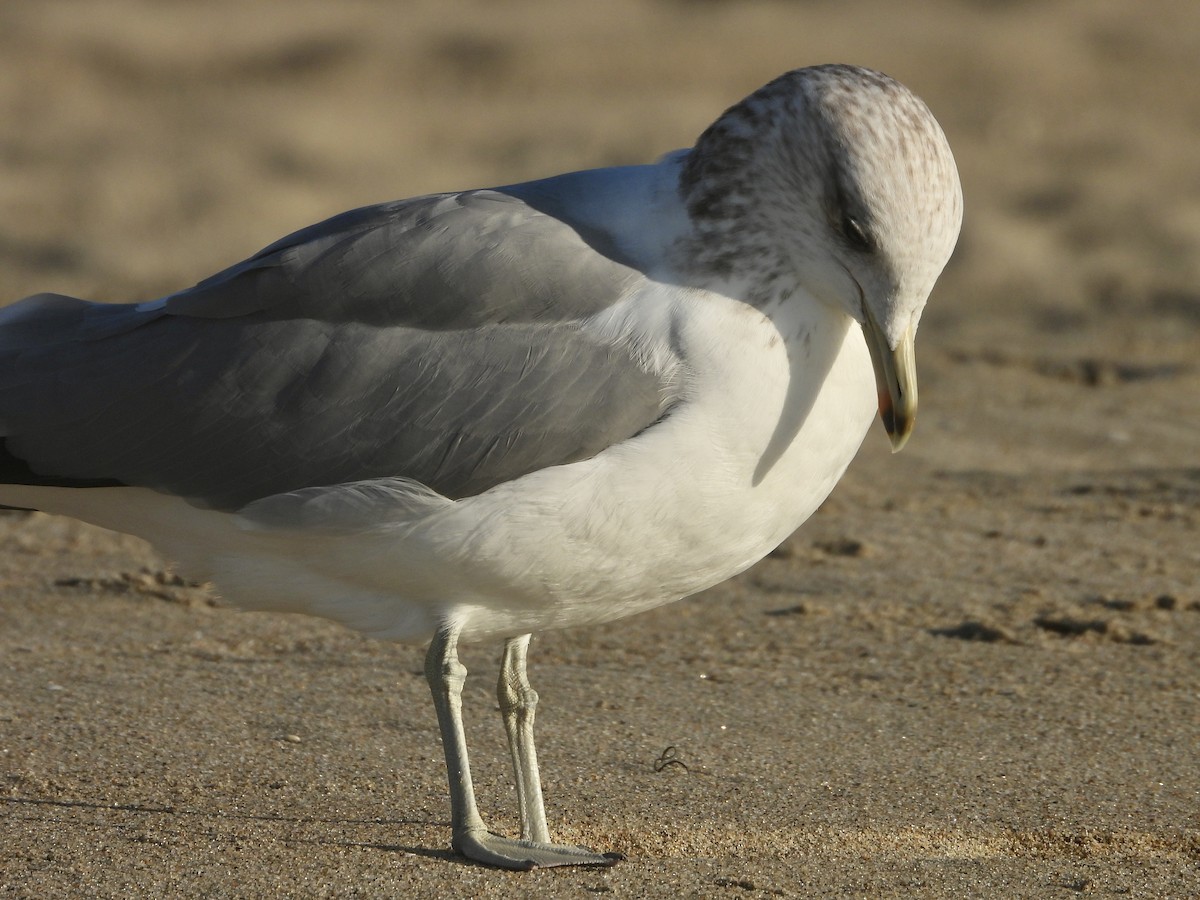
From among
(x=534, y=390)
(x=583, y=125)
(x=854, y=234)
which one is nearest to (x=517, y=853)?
(x=534, y=390)

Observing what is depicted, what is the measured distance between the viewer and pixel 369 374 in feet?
11.0

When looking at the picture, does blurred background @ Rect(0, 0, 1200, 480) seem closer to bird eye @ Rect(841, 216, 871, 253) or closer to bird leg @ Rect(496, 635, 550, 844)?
bird leg @ Rect(496, 635, 550, 844)

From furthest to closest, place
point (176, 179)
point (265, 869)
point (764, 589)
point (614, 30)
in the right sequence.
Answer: point (614, 30) → point (176, 179) → point (764, 589) → point (265, 869)

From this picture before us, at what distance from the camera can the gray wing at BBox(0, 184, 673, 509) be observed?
128 inches

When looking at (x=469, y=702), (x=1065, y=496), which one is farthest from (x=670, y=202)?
(x=1065, y=496)

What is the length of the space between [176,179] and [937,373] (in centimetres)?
593

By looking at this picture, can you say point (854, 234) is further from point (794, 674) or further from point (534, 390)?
point (794, 674)

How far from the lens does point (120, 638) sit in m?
4.79

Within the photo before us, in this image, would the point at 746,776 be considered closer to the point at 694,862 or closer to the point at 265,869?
the point at 694,862

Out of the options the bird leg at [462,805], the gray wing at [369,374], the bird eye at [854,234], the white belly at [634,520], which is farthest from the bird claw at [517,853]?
the bird eye at [854,234]

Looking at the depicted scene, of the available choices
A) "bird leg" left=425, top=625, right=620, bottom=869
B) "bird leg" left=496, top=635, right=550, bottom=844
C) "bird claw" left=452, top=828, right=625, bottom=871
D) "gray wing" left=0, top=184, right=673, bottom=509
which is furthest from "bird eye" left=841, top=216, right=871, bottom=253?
"bird claw" left=452, top=828, right=625, bottom=871

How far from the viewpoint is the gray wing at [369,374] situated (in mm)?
3250

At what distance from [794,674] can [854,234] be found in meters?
1.86

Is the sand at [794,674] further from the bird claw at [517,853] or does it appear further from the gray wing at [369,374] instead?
the gray wing at [369,374]
